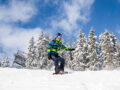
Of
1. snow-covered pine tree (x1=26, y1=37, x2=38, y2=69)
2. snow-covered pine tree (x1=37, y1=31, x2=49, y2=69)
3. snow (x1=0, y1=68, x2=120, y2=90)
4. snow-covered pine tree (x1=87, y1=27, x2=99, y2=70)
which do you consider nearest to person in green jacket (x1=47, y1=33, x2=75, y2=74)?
snow (x1=0, y1=68, x2=120, y2=90)

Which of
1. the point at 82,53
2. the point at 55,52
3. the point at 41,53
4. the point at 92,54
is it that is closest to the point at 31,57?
the point at 41,53

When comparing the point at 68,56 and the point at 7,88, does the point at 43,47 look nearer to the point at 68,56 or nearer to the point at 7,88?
the point at 68,56

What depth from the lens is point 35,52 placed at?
44.3m

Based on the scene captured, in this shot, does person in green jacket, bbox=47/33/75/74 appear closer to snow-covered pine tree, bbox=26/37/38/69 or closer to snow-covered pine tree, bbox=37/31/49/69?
snow-covered pine tree, bbox=37/31/49/69

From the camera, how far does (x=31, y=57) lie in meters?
42.9

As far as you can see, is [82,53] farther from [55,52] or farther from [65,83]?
[65,83]

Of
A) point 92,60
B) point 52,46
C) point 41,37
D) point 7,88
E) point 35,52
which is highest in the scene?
point 41,37

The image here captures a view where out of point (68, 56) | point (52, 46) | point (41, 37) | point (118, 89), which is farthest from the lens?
point (68, 56)

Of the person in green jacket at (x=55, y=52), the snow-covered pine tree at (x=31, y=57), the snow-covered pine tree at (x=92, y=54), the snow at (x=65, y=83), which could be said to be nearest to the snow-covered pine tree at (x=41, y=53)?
the snow-covered pine tree at (x=31, y=57)

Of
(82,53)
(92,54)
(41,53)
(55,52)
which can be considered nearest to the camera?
(55,52)

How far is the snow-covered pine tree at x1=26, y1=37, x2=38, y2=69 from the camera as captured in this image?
40.2 m

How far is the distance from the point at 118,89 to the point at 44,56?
37.2 metres

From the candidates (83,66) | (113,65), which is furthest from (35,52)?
(113,65)

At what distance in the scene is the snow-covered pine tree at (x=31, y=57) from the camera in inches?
1585
